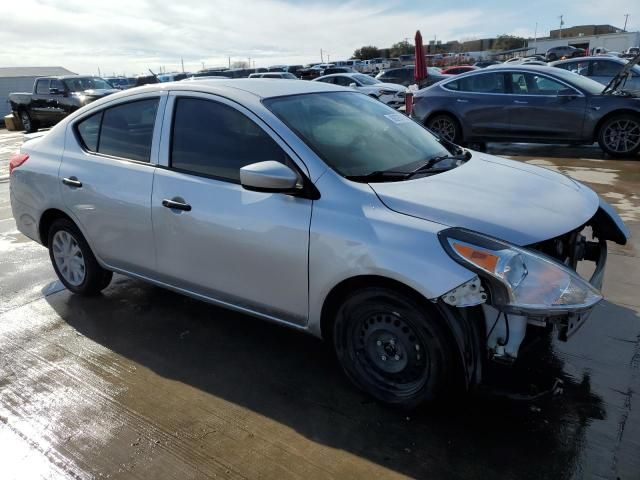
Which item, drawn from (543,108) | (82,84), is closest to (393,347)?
(543,108)

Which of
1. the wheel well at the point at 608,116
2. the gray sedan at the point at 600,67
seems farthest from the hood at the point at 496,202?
the gray sedan at the point at 600,67

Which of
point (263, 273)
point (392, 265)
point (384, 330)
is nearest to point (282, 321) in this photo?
point (263, 273)

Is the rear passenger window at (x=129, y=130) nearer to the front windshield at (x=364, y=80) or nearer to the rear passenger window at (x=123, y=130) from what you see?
the rear passenger window at (x=123, y=130)

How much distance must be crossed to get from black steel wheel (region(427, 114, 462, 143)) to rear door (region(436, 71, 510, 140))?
212mm

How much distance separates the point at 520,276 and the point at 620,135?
7.88 meters

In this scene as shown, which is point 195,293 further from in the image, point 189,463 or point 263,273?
point 189,463

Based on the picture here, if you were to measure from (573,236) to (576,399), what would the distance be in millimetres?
881

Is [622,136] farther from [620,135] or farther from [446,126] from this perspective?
[446,126]

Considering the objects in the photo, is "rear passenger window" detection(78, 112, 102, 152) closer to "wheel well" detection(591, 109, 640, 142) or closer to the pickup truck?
"wheel well" detection(591, 109, 640, 142)

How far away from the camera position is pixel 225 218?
10.1ft

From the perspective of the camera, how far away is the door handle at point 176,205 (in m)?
3.24

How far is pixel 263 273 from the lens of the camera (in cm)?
301

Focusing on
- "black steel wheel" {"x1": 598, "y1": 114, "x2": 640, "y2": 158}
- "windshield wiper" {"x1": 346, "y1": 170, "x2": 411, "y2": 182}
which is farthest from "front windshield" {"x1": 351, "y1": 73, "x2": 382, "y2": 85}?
"windshield wiper" {"x1": 346, "y1": 170, "x2": 411, "y2": 182}

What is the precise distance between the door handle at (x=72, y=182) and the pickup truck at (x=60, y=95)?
14.2 meters
